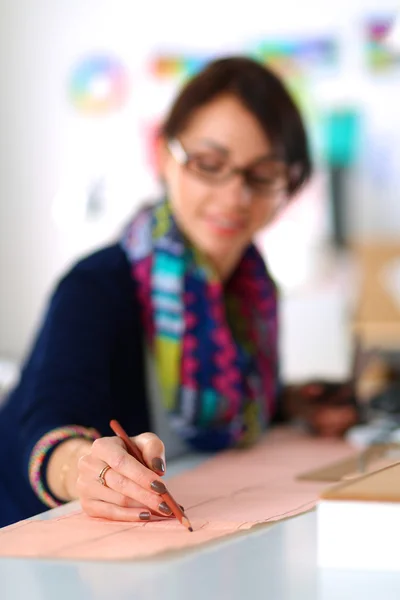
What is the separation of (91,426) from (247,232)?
20.2 inches

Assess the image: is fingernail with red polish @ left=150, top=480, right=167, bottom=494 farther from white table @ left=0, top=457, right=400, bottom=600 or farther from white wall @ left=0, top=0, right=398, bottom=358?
white wall @ left=0, top=0, right=398, bottom=358

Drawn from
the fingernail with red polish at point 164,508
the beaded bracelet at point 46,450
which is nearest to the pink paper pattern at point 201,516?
the fingernail with red polish at point 164,508

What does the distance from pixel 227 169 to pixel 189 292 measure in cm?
22

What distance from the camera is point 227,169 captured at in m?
1.58

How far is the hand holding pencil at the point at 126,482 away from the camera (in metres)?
0.97

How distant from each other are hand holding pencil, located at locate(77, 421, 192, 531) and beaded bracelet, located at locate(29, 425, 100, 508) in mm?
146

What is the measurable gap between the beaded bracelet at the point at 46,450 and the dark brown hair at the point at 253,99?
65 cm

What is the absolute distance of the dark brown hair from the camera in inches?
63.4

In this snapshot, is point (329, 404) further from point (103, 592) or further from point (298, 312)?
point (298, 312)

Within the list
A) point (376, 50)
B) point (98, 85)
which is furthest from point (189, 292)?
point (98, 85)

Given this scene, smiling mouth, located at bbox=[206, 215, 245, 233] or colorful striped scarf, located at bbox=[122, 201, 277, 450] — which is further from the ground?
smiling mouth, located at bbox=[206, 215, 245, 233]

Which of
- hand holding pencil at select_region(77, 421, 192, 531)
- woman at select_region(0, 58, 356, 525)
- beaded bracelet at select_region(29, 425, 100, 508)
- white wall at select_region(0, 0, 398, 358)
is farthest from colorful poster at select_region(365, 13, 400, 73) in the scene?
hand holding pencil at select_region(77, 421, 192, 531)

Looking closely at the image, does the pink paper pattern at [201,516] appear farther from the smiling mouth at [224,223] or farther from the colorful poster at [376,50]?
the colorful poster at [376,50]

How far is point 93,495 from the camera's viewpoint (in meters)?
1.01
